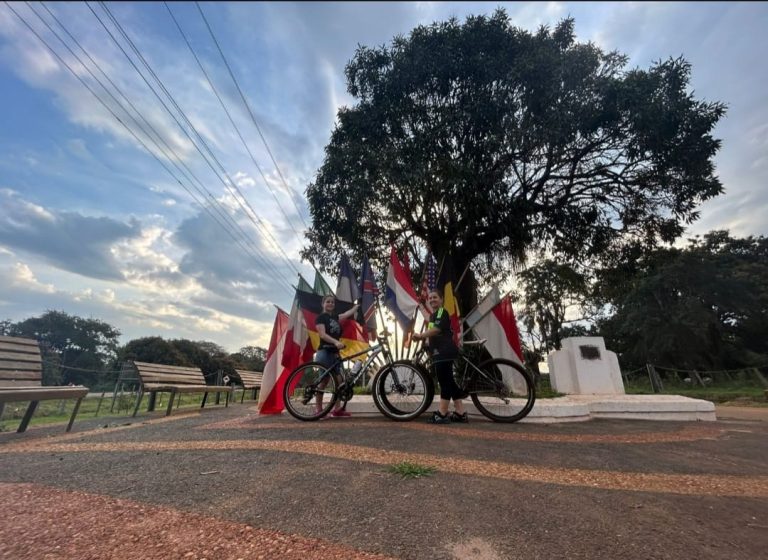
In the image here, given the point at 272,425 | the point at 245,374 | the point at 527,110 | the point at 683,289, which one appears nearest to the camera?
the point at 272,425

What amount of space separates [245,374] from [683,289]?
32.9 m

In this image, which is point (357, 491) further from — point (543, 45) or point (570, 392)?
point (543, 45)

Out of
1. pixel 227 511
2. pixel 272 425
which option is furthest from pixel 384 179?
pixel 227 511

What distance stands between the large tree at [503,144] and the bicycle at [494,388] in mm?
4405

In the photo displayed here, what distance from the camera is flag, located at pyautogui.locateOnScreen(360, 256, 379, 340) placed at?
7.00 m

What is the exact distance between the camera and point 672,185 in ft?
30.0

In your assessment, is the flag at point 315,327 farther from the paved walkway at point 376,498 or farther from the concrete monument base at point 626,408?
the paved walkway at point 376,498

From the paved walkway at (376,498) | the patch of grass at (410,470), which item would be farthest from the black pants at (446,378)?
the patch of grass at (410,470)

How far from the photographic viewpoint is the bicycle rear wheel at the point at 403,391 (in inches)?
207

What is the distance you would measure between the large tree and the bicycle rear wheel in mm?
4720

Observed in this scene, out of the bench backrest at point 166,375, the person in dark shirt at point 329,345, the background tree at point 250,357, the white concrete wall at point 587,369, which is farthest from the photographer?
the background tree at point 250,357

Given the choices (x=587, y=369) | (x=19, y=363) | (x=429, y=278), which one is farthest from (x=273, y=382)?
(x=587, y=369)

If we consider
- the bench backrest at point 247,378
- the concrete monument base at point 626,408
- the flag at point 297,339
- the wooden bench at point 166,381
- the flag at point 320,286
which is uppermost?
the flag at point 320,286

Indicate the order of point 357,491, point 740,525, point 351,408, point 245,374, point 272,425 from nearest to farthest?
point 740,525 → point 357,491 → point 272,425 → point 351,408 → point 245,374
